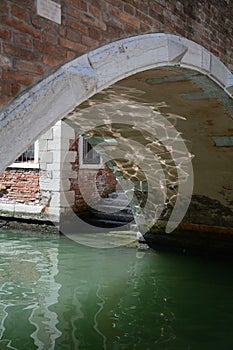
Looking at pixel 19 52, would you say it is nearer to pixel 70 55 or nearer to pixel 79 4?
pixel 70 55

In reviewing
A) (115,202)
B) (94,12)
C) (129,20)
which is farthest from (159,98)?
(115,202)

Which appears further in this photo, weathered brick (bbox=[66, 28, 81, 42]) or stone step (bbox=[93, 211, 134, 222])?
stone step (bbox=[93, 211, 134, 222])

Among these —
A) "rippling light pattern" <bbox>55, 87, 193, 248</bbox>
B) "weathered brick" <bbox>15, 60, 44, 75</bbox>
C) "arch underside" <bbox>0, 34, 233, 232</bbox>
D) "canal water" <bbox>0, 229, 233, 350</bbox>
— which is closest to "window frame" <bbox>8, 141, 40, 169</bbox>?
"rippling light pattern" <bbox>55, 87, 193, 248</bbox>

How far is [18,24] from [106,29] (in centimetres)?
72

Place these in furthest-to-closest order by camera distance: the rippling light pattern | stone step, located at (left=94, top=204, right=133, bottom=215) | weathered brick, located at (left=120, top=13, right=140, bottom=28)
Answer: stone step, located at (left=94, top=204, right=133, bottom=215) → the rippling light pattern → weathered brick, located at (left=120, top=13, right=140, bottom=28)

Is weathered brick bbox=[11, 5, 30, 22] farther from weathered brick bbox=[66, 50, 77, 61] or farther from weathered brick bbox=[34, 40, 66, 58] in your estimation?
weathered brick bbox=[66, 50, 77, 61]

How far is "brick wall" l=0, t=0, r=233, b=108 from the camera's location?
2055 mm

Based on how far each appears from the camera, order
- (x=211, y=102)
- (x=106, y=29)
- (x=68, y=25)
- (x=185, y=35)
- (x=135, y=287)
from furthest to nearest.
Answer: (x=135, y=287) < (x=211, y=102) < (x=185, y=35) < (x=106, y=29) < (x=68, y=25)

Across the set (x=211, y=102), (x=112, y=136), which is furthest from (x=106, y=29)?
(x=112, y=136)

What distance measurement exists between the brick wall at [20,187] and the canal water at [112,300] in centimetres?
194

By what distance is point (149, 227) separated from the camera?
6.82 metres

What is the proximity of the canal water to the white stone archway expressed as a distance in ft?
6.24

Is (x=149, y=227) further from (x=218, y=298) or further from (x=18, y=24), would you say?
(x=18, y=24)

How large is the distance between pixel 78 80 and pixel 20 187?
6.55 meters
